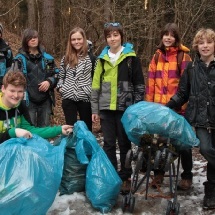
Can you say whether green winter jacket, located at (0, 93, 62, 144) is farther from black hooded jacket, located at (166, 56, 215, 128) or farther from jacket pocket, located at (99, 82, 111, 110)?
black hooded jacket, located at (166, 56, 215, 128)

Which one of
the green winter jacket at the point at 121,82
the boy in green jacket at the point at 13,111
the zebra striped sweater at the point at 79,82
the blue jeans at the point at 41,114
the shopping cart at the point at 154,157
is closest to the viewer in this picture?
the boy in green jacket at the point at 13,111

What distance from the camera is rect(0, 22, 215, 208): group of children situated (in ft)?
10.9

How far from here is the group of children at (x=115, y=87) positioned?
3.34 meters

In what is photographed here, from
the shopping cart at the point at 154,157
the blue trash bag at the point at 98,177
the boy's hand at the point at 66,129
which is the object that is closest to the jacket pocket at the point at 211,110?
the shopping cart at the point at 154,157

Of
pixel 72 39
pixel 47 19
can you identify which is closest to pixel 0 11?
pixel 47 19

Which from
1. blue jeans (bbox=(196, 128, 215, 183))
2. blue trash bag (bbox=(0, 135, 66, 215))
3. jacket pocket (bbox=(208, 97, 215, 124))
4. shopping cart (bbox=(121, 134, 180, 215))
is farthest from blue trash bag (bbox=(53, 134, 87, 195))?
jacket pocket (bbox=(208, 97, 215, 124))

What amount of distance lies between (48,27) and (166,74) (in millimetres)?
7387

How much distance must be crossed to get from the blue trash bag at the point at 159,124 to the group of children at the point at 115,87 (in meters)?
0.27

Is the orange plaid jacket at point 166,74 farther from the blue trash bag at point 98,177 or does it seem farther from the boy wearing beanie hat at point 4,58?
the boy wearing beanie hat at point 4,58

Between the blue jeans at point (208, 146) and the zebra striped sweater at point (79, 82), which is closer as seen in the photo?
the blue jeans at point (208, 146)

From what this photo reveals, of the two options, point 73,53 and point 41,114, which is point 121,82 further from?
point 41,114

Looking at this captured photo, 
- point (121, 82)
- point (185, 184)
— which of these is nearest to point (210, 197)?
point (185, 184)

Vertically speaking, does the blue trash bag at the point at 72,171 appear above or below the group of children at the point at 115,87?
below

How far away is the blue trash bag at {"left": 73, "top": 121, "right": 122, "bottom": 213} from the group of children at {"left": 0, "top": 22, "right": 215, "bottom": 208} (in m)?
0.26
